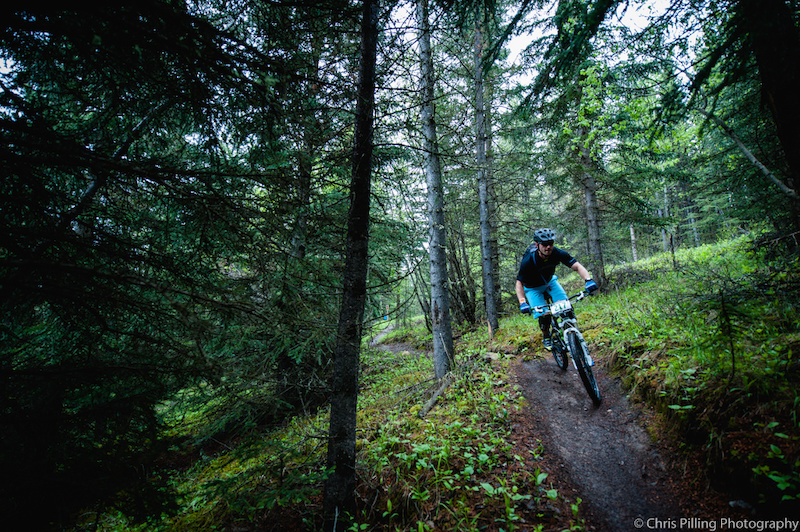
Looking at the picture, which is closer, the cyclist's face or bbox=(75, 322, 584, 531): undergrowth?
bbox=(75, 322, 584, 531): undergrowth

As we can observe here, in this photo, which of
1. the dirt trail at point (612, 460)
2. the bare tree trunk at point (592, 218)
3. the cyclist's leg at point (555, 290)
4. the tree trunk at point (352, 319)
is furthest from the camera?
the bare tree trunk at point (592, 218)

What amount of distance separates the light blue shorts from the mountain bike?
0.19 m

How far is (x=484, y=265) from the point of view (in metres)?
11.7

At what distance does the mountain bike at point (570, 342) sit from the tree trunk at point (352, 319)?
3.72 meters

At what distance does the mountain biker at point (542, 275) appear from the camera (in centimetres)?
578

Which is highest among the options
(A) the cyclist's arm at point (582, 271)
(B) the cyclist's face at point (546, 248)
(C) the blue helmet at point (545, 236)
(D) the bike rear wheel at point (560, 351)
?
(C) the blue helmet at point (545, 236)

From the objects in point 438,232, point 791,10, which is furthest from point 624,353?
point 791,10

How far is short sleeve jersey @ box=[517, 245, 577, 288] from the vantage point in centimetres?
596

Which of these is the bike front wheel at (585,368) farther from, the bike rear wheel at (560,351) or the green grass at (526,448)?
the bike rear wheel at (560,351)

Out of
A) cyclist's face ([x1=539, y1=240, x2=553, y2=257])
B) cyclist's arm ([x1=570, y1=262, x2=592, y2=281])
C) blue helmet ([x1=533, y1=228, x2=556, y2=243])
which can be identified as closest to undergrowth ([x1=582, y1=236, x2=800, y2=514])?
cyclist's arm ([x1=570, y1=262, x2=592, y2=281])

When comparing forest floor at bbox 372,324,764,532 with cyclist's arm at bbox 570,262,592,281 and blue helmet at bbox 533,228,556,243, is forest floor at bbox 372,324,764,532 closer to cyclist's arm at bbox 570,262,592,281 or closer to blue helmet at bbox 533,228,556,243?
cyclist's arm at bbox 570,262,592,281

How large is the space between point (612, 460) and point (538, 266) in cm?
341

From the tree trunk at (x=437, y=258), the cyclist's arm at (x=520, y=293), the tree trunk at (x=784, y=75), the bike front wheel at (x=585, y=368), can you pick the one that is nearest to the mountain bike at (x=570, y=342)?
the bike front wheel at (x=585, y=368)

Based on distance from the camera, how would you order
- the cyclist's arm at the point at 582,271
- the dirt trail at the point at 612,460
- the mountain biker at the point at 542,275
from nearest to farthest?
the dirt trail at the point at 612,460 < the cyclist's arm at the point at 582,271 < the mountain biker at the point at 542,275
